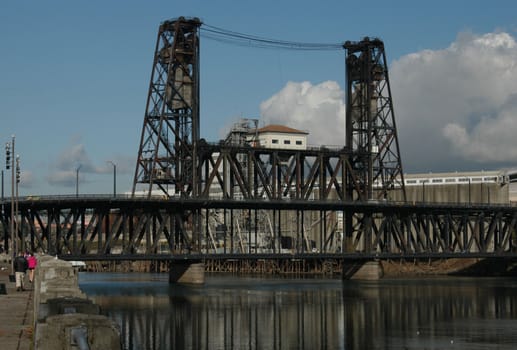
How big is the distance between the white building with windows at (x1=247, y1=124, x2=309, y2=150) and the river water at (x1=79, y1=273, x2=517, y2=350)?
49.0m

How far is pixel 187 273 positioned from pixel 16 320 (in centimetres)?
7801

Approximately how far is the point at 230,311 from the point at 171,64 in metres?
48.8

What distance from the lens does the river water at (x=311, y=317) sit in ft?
178

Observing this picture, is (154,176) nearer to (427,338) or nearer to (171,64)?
(171,64)

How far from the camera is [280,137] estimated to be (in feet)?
521

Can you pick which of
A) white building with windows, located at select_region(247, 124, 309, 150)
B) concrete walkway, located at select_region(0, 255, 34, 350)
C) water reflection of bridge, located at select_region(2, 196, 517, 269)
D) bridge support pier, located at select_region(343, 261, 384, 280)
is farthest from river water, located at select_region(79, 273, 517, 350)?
white building with windows, located at select_region(247, 124, 309, 150)

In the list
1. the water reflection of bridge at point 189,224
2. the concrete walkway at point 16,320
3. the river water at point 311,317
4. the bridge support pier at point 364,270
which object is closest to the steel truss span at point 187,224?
the water reflection of bridge at point 189,224

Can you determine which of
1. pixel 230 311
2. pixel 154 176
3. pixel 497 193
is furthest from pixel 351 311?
pixel 497 193

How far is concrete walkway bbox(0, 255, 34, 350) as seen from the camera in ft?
100

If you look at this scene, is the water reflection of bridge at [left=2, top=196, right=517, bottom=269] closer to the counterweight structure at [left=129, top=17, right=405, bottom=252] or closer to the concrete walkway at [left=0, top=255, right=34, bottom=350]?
the counterweight structure at [left=129, top=17, right=405, bottom=252]

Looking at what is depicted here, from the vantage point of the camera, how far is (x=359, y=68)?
137 m

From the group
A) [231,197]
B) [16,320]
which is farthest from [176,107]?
[16,320]

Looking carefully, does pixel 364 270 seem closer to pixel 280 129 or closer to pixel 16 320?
pixel 280 129

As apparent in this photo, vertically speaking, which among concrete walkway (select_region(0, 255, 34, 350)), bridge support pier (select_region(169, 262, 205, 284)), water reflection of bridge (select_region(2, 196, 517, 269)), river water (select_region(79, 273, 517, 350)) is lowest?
river water (select_region(79, 273, 517, 350))
